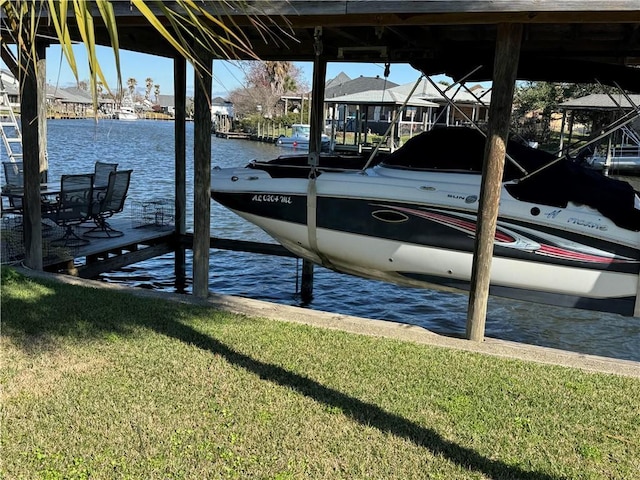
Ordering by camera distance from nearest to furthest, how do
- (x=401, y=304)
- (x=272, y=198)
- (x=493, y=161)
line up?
(x=493, y=161) < (x=272, y=198) < (x=401, y=304)

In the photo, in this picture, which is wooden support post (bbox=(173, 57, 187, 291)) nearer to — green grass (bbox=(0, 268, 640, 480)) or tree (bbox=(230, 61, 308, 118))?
green grass (bbox=(0, 268, 640, 480))

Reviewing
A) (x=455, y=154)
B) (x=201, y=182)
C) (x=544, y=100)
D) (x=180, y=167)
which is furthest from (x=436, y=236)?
(x=544, y=100)

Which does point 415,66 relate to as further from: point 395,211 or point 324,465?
point 324,465

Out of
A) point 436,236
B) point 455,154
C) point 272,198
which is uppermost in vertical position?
point 455,154

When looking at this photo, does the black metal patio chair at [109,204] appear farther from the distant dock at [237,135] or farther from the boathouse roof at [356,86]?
the distant dock at [237,135]

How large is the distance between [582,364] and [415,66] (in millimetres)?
4527

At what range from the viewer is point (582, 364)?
5.48 metres

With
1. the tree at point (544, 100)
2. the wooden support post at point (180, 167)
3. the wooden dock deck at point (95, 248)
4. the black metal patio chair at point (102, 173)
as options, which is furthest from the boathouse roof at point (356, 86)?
the wooden dock deck at point (95, 248)

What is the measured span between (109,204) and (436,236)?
5.57m

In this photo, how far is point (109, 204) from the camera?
10031 millimetres

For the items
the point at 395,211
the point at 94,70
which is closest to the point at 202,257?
the point at 395,211

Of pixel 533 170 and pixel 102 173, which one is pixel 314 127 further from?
pixel 102 173

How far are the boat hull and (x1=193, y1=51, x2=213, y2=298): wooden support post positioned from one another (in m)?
1.29

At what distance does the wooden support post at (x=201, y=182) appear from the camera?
22.5ft
